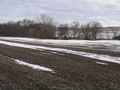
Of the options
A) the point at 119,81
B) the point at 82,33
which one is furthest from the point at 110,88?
the point at 82,33

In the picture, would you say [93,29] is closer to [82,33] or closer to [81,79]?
[82,33]

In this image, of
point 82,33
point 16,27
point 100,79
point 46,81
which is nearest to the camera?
point 46,81

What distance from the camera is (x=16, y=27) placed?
7562cm

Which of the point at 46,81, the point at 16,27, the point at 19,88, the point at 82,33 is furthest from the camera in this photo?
the point at 16,27

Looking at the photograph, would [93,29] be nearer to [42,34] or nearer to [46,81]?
[42,34]

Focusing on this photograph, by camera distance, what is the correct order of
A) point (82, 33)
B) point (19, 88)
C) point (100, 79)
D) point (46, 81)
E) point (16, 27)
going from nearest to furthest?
point (19, 88), point (46, 81), point (100, 79), point (82, 33), point (16, 27)

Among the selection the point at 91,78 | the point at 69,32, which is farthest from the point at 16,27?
the point at 91,78

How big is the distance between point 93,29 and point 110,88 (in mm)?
59360

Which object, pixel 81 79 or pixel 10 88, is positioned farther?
pixel 81 79

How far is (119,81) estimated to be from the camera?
601 cm

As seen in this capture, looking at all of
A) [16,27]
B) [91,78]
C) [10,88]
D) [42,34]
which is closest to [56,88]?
[10,88]

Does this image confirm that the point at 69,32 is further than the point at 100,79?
Yes

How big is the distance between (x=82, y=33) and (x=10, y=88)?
58669 mm

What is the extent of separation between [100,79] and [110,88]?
103cm
